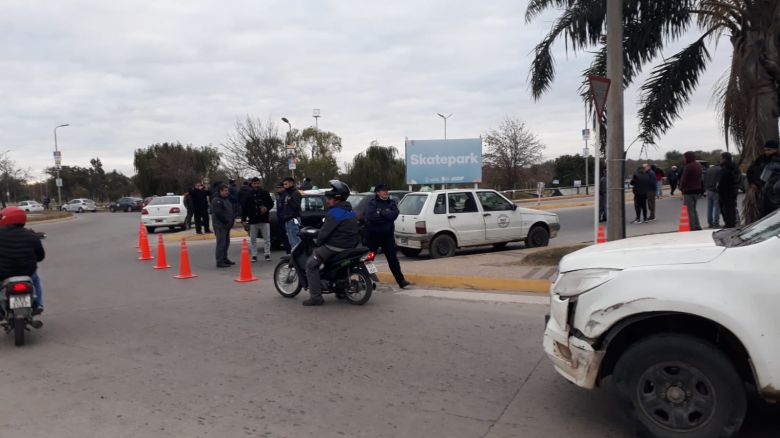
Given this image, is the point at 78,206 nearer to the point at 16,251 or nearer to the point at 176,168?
the point at 176,168

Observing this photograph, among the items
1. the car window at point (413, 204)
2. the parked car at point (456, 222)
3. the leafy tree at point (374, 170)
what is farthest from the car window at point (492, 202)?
the leafy tree at point (374, 170)

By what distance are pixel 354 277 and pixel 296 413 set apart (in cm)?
384

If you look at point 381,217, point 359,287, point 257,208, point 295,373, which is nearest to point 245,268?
point 257,208

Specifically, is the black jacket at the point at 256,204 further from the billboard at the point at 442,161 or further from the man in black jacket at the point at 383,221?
the billboard at the point at 442,161

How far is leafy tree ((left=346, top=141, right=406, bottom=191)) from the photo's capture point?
2094 inches

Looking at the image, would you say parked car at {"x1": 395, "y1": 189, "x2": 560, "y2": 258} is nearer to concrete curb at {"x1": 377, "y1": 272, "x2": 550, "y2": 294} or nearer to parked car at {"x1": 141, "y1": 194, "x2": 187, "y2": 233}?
concrete curb at {"x1": 377, "y1": 272, "x2": 550, "y2": 294}

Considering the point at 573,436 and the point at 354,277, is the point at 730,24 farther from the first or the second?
the point at 573,436

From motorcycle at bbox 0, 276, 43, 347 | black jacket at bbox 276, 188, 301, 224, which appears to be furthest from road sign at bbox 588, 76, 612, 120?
motorcycle at bbox 0, 276, 43, 347

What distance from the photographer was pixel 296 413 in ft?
14.1

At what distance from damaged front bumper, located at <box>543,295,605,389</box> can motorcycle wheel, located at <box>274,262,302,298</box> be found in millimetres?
5251

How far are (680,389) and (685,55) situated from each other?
29.2ft

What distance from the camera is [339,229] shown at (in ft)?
25.8

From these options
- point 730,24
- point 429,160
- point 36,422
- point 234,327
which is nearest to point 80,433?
point 36,422

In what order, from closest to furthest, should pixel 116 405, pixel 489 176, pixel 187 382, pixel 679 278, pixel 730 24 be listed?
pixel 679 278 < pixel 116 405 < pixel 187 382 < pixel 730 24 < pixel 489 176
